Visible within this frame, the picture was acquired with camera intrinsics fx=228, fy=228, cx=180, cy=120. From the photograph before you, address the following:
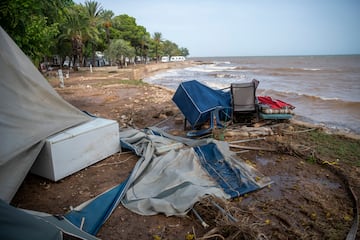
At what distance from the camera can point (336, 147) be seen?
5047mm

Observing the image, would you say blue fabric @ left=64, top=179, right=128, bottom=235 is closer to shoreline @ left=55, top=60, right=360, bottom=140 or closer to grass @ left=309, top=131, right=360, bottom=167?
grass @ left=309, top=131, right=360, bottom=167

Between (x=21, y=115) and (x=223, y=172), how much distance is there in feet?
10.2

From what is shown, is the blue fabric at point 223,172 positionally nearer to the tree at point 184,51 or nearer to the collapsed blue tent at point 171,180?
the collapsed blue tent at point 171,180

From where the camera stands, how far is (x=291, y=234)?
255 cm

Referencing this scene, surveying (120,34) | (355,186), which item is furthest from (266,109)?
(120,34)

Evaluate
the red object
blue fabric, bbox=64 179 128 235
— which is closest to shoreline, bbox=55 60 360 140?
the red object

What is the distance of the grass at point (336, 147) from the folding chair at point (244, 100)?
1609 mm

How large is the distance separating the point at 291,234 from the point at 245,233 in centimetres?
62

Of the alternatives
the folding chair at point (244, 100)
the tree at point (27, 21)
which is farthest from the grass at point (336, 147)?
the tree at point (27, 21)

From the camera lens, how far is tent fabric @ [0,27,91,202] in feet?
9.00

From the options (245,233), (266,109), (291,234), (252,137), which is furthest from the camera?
(266,109)

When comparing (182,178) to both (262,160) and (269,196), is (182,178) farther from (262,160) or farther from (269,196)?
(262,160)

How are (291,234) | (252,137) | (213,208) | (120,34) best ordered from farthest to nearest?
1. (120,34)
2. (252,137)
3. (213,208)
4. (291,234)

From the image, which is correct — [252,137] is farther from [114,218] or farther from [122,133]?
[114,218]
